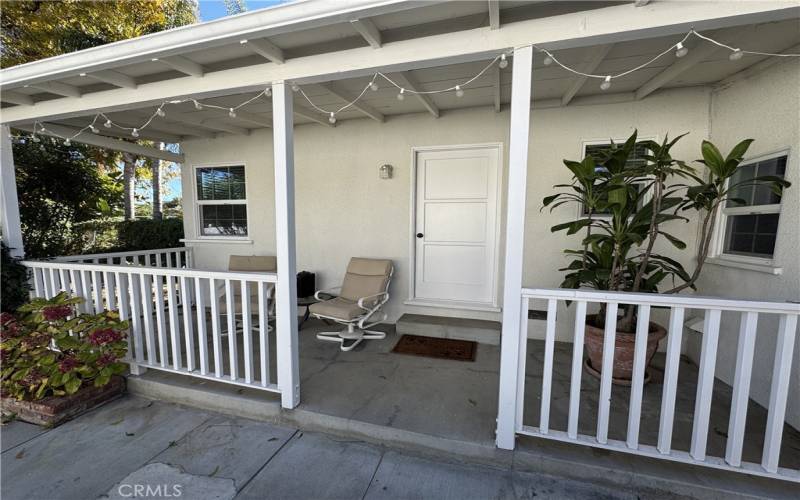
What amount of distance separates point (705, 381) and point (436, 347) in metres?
2.06

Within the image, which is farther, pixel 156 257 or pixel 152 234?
pixel 152 234

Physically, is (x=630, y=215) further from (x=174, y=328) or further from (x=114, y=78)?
(x=114, y=78)

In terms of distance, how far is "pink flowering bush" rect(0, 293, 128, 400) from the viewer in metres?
2.39

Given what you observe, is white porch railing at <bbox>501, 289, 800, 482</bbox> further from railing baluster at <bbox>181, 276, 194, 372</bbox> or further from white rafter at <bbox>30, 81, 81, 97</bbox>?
white rafter at <bbox>30, 81, 81, 97</bbox>

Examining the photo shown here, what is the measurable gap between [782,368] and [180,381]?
147 inches

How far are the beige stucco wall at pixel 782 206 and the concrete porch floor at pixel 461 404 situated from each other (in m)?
0.27

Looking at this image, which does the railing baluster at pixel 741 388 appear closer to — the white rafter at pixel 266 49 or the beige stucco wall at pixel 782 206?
the beige stucco wall at pixel 782 206

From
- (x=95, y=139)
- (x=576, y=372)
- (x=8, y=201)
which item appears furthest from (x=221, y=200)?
(x=576, y=372)

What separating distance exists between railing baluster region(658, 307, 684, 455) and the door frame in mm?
1976

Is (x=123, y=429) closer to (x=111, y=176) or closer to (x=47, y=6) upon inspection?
(x=111, y=176)

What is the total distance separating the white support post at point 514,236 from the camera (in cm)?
172

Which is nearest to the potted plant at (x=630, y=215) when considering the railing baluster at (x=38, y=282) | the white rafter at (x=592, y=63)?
the white rafter at (x=592, y=63)

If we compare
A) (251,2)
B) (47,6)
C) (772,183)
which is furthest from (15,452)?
(251,2)

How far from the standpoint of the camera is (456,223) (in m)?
3.75
